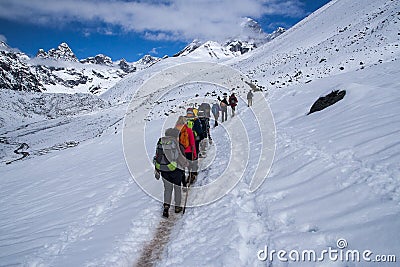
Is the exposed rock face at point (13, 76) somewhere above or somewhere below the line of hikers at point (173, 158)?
above

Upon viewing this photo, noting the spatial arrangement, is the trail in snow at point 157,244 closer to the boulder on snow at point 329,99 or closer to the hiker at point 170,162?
the hiker at point 170,162

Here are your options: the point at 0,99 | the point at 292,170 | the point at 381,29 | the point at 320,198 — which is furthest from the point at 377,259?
the point at 0,99

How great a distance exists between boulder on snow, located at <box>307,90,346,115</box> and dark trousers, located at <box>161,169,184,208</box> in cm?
733

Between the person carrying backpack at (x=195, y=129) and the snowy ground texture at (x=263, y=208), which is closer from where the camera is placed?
the snowy ground texture at (x=263, y=208)

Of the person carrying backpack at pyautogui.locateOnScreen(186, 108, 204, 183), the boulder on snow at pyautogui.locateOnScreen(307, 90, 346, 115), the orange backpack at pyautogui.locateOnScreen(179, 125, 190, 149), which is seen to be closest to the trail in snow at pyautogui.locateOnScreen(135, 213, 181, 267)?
the orange backpack at pyautogui.locateOnScreen(179, 125, 190, 149)

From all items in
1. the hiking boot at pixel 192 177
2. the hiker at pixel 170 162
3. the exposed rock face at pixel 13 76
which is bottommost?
the hiking boot at pixel 192 177

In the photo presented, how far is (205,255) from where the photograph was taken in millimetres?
4008

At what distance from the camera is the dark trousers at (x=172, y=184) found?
5695 mm

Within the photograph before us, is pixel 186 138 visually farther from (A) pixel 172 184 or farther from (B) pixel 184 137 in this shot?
(A) pixel 172 184

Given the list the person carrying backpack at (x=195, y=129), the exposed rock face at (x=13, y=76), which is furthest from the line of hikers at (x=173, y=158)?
the exposed rock face at (x=13, y=76)

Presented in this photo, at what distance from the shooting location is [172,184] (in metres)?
5.84

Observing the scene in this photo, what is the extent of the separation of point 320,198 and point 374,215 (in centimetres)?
96

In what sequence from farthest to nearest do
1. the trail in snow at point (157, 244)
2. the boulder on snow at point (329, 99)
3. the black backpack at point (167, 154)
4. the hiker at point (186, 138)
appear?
the boulder on snow at point (329, 99)
the hiker at point (186, 138)
the black backpack at point (167, 154)
the trail in snow at point (157, 244)

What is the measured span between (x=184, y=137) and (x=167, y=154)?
3.26 feet
